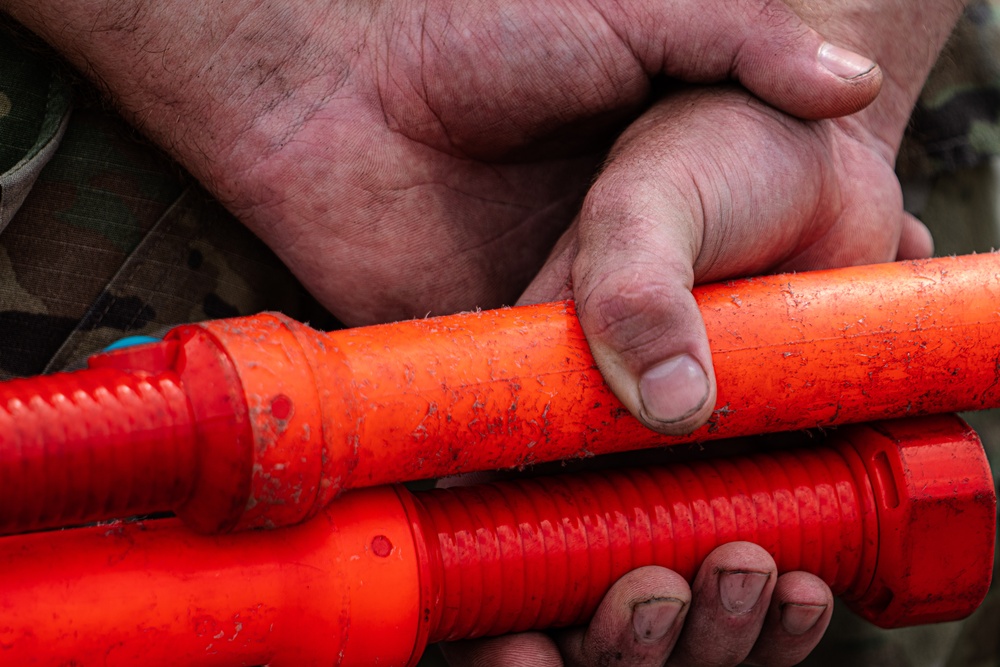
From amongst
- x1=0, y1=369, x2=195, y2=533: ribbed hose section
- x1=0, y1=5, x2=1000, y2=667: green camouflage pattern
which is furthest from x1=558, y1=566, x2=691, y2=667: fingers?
x1=0, y1=5, x2=1000, y2=667: green camouflage pattern

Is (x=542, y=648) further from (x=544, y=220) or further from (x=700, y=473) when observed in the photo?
(x=544, y=220)

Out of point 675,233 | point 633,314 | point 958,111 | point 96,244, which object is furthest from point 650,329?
point 958,111

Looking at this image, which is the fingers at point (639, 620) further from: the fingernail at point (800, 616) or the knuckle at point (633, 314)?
the knuckle at point (633, 314)

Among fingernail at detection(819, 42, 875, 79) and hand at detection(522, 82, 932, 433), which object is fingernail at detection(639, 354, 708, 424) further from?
fingernail at detection(819, 42, 875, 79)

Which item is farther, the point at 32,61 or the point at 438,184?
the point at 438,184

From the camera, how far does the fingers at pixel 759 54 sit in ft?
3.20

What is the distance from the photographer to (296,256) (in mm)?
1158

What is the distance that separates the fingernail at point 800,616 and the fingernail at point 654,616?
118 mm

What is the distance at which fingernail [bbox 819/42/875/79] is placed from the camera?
96cm

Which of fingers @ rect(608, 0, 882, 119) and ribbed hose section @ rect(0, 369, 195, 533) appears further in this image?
fingers @ rect(608, 0, 882, 119)

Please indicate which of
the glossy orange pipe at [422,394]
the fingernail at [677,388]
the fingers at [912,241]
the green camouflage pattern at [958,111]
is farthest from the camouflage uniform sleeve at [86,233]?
the green camouflage pattern at [958,111]

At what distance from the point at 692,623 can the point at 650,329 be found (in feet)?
1.06

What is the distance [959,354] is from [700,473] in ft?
0.83

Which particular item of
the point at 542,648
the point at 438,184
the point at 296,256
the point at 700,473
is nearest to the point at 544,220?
the point at 438,184
